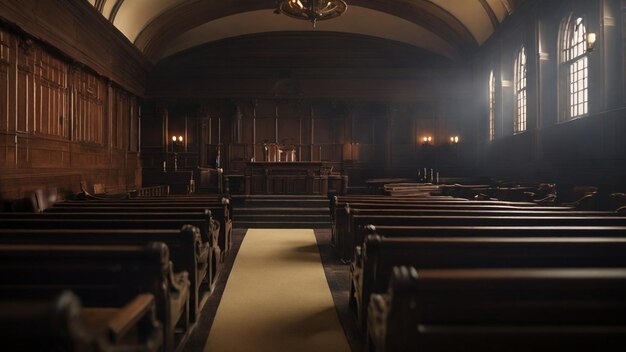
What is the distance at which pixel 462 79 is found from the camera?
55.3ft

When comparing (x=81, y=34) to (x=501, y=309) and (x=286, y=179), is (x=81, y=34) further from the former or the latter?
(x=501, y=309)

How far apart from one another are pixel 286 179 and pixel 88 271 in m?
10.8

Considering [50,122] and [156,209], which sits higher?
[50,122]

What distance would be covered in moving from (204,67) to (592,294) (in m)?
16.9

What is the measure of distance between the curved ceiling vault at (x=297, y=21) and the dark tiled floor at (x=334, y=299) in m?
9.73

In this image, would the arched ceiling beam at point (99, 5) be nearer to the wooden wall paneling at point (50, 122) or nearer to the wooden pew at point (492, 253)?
the wooden wall paneling at point (50, 122)

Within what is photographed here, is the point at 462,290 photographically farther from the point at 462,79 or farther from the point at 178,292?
the point at 462,79

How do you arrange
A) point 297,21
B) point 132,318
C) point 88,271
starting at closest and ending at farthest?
point 132,318 < point 88,271 < point 297,21

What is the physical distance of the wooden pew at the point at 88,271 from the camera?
2203 millimetres

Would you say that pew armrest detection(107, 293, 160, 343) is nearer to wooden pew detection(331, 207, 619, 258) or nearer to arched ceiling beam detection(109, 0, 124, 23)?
wooden pew detection(331, 207, 619, 258)

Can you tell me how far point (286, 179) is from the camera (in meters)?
13.0

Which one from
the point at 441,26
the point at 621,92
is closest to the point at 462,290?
the point at 621,92

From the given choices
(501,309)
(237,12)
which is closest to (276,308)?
(501,309)

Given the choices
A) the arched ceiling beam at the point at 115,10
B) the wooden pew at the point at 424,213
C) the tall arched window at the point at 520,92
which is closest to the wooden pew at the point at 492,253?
the wooden pew at the point at 424,213
